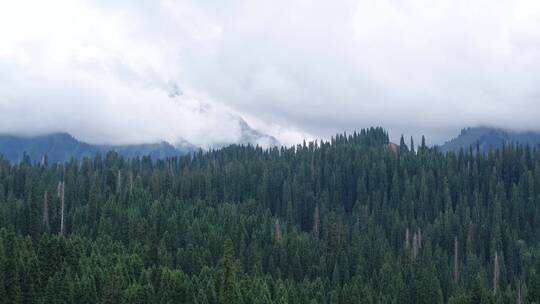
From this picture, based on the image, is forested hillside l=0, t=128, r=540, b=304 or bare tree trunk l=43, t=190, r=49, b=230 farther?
bare tree trunk l=43, t=190, r=49, b=230

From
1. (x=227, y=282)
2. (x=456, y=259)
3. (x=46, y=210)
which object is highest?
(x=46, y=210)

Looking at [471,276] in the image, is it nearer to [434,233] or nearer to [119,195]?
[434,233]

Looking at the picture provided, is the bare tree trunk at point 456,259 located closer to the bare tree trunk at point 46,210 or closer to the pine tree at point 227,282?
the pine tree at point 227,282

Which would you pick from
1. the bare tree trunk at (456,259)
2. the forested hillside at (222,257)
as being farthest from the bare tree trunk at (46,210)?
the bare tree trunk at (456,259)

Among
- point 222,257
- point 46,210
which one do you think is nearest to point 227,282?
point 222,257

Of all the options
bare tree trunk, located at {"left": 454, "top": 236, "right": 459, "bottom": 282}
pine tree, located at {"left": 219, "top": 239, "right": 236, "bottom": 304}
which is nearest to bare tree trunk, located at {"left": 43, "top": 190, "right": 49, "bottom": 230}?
pine tree, located at {"left": 219, "top": 239, "right": 236, "bottom": 304}

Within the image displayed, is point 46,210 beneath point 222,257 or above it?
above

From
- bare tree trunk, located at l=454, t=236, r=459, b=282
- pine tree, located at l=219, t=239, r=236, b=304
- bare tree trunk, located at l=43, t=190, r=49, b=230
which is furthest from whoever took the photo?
bare tree trunk, located at l=454, t=236, r=459, b=282

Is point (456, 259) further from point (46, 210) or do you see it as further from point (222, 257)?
point (46, 210)

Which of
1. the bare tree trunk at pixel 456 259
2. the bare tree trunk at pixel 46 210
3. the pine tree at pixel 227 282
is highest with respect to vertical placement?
the bare tree trunk at pixel 46 210

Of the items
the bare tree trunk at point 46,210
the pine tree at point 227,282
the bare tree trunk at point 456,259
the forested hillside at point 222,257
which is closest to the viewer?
the pine tree at point 227,282

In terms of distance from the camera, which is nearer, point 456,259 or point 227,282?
point 227,282

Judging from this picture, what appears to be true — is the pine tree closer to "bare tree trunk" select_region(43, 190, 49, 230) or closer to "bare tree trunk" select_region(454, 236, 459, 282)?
"bare tree trunk" select_region(43, 190, 49, 230)

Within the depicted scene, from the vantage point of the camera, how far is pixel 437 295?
13100cm
